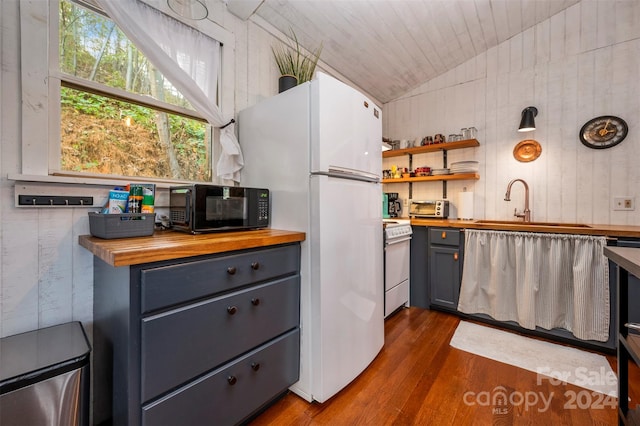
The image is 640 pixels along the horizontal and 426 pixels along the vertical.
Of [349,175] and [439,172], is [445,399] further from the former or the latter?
[439,172]

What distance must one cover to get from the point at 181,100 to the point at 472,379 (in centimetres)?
259

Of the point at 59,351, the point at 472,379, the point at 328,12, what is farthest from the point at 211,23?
the point at 472,379

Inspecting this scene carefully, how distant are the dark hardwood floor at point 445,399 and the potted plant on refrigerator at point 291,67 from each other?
6.67 ft

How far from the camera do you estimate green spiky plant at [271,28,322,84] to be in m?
2.05

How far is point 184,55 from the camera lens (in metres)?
1.72

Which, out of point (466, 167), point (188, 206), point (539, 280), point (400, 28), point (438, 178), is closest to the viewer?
point (188, 206)

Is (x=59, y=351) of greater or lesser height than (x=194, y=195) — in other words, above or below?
below

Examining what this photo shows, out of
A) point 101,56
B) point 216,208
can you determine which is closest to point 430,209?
point 216,208

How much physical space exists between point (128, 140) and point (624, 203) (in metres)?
3.87

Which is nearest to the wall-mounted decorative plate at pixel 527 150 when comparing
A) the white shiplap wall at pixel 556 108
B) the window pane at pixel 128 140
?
the white shiplap wall at pixel 556 108

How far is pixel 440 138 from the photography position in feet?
10.3

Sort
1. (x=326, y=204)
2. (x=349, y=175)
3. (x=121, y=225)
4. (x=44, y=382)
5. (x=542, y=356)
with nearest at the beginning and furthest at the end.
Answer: (x=44, y=382), (x=121, y=225), (x=326, y=204), (x=349, y=175), (x=542, y=356)

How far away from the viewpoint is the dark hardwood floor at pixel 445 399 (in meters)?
1.39

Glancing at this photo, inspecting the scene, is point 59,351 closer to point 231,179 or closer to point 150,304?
point 150,304
